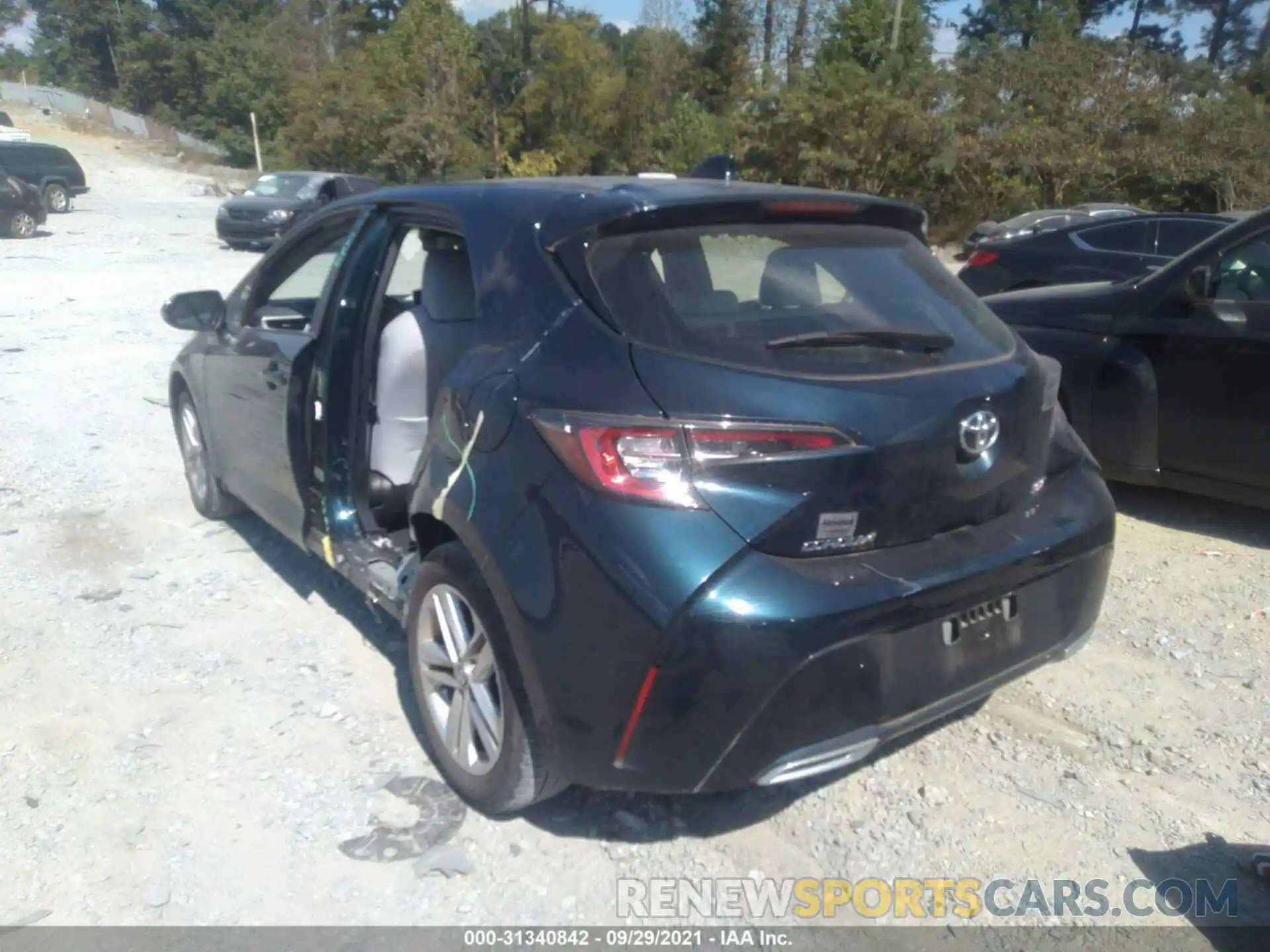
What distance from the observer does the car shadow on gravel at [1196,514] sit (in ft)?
17.9

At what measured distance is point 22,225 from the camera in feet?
79.7

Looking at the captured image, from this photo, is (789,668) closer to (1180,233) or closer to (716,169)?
(716,169)

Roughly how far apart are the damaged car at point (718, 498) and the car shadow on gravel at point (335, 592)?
0.49 meters

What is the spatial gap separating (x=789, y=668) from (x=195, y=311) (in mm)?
3488

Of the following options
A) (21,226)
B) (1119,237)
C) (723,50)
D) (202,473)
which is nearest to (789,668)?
(202,473)

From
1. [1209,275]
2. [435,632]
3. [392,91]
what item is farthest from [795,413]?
[392,91]

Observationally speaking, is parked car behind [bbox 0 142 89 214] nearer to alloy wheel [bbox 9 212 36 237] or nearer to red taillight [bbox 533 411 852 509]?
alloy wheel [bbox 9 212 36 237]

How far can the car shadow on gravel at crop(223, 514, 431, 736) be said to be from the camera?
4.13 m

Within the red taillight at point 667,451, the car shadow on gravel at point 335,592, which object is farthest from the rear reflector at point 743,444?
the car shadow on gravel at point 335,592

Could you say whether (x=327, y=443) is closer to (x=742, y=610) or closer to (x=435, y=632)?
(x=435, y=632)

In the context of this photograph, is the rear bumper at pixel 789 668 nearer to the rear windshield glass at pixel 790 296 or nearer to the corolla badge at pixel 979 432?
the corolla badge at pixel 979 432

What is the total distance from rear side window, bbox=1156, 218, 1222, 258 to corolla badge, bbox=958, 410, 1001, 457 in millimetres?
7892

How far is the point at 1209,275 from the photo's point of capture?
5219mm

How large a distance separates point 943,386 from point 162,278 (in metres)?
16.4
